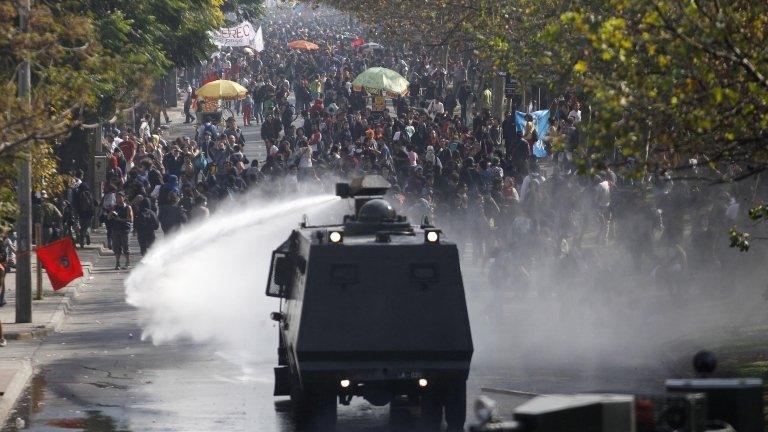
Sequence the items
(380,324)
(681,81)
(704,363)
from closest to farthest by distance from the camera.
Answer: (704,363), (681,81), (380,324)

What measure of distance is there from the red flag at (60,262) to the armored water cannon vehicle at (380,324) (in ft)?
35.7

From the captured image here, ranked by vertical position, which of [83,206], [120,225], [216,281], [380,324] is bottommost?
[380,324]

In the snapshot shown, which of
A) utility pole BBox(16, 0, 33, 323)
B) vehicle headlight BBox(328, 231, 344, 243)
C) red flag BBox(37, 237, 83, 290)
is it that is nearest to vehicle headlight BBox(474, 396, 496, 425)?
vehicle headlight BBox(328, 231, 344, 243)

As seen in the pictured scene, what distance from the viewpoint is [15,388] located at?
1844cm

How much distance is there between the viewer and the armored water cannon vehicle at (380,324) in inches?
583

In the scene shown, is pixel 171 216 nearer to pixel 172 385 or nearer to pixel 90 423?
pixel 172 385

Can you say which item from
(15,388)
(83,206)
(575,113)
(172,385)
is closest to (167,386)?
(172,385)

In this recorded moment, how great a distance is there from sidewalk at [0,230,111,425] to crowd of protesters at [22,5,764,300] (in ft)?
7.97

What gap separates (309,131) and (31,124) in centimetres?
3368

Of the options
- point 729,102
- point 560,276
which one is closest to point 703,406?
point 729,102

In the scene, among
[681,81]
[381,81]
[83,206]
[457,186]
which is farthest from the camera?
[381,81]

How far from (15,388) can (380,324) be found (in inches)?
222

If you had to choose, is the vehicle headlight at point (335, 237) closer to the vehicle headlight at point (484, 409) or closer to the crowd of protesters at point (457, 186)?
the crowd of protesters at point (457, 186)

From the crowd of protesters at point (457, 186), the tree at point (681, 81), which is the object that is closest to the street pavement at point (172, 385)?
the tree at point (681, 81)
